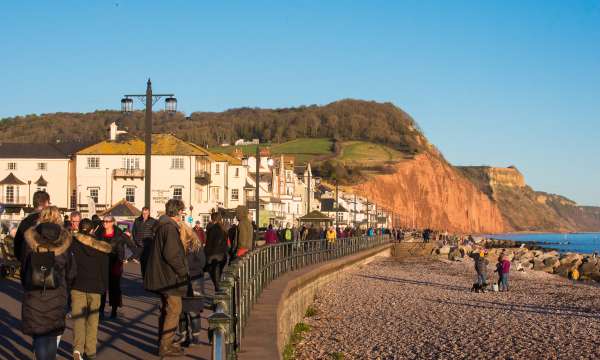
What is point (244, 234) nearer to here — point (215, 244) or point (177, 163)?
point (215, 244)

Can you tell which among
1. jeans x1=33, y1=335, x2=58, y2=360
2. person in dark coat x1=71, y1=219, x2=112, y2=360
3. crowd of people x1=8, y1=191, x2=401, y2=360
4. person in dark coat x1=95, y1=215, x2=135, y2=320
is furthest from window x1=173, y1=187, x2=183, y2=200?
jeans x1=33, y1=335, x2=58, y2=360

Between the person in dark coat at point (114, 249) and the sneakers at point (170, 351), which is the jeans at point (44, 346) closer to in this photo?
the sneakers at point (170, 351)

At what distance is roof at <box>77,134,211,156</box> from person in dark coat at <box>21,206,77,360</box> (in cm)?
5837

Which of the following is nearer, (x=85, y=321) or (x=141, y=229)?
(x=85, y=321)

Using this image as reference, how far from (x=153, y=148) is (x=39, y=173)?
9516 millimetres

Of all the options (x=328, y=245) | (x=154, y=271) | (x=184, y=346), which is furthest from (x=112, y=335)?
(x=328, y=245)

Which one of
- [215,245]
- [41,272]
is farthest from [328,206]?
[41,272]

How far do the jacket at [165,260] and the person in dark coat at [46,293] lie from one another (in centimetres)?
178

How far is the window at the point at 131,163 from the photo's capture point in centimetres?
6712

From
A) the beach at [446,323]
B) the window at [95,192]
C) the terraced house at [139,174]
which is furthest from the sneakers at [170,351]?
the window at [95,192]

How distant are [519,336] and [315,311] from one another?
619 centimetres

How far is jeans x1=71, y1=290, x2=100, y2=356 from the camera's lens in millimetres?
10008

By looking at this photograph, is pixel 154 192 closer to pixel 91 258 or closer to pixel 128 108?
pixel 128 108

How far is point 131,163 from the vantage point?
6750 cm
